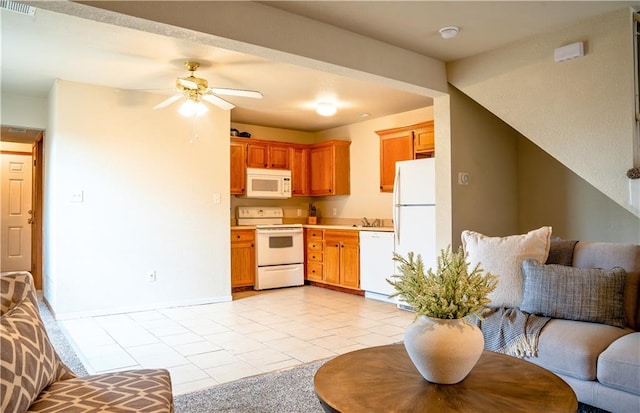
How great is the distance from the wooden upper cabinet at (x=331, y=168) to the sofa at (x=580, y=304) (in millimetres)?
3740

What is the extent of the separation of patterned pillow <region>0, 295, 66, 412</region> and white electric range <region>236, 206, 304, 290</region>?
4.28 m

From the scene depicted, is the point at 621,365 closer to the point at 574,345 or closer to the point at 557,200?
the point at 574,345

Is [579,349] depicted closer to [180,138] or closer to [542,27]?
[542,27]

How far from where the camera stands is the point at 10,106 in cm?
486

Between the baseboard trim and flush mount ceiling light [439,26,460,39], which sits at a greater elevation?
flush mount ceiling light [439,26,460,39]

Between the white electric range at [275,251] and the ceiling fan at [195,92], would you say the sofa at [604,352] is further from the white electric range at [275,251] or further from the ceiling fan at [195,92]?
the white electric range at [275,251]

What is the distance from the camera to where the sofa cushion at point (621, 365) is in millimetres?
1880

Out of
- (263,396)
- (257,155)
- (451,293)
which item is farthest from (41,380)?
(257,155)

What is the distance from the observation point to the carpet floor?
229cm

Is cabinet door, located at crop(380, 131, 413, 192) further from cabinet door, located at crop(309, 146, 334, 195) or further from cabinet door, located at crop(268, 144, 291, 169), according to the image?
cabinet door, located at crop(268, 144, 291, 169)

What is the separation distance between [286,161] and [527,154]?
11.3ft

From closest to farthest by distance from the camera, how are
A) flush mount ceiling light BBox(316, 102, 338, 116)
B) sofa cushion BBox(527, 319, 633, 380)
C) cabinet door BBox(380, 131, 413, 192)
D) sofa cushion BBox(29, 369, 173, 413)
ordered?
sofa cushion BBox(29, 369, 173, 413), sofa cushion BBox(527, 319, 633, 380), flush mount ceiling light BBox(316, 102, 338, 116), cabinet door BBox(380, 131, 413, 192)

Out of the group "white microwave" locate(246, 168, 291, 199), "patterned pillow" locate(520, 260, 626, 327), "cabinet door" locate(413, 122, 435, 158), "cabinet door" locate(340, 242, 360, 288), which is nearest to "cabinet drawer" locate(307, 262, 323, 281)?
"cabinet door" locate(340, 242, 360, 288)

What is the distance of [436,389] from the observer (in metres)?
→ 1.45
